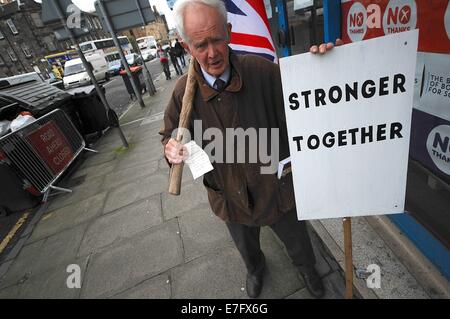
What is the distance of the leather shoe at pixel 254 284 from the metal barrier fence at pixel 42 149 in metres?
4.00

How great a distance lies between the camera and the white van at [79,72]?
63.4 ft

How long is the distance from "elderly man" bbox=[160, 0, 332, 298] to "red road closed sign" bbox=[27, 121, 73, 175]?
13.5 ft

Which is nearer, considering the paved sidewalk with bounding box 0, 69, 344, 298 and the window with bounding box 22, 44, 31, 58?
the paved sidewalk with bounding box 0, 69, 344, 298

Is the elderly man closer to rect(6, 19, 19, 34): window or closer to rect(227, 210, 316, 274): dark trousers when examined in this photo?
Result: rect(227, 210, 316, 274): dark trousers

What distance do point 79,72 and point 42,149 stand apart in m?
18.1

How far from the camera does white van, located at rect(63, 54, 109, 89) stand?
1933cm

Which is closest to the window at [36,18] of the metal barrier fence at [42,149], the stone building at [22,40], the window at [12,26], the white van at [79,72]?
the stone building at [22,40]

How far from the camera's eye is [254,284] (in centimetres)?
227

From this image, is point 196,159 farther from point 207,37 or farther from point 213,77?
point 207,37

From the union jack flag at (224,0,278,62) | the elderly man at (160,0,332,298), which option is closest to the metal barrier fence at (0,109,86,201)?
the elderly man at (160,0,332,298)

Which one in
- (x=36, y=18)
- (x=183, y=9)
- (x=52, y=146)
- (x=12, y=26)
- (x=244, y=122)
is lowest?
(x=52, y=146)

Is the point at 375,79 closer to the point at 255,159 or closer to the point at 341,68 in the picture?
the point at 341,68

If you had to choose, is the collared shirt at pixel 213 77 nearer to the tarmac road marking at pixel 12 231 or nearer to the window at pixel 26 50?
the tarmac road marking at pixel 12 231

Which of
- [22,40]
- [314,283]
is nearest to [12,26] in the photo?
[22,40]
